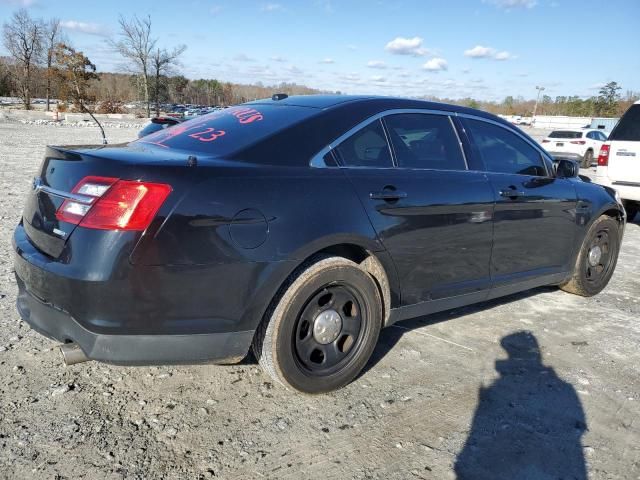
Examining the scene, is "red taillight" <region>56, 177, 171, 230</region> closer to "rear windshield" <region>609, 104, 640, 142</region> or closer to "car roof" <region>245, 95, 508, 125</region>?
"car roof" <region>245, 95, 508, 125</region>

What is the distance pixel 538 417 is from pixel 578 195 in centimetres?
241

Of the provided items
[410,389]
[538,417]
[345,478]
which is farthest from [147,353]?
[538,417]

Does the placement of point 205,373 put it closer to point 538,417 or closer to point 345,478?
point 345,478

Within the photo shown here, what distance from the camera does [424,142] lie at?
11.3 ft

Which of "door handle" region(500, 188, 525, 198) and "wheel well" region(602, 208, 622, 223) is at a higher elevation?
"door handle" region(500, 188, 525, 198)

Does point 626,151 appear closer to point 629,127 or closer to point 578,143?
point 629,127

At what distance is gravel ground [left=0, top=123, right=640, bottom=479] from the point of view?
2336mm

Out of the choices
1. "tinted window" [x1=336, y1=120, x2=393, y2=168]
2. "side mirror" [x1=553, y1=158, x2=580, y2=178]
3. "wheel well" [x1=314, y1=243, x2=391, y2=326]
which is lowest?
"wheel well" [x1=314, y1=243, x2=391, y2=326]

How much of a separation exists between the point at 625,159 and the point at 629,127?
50 centimetres

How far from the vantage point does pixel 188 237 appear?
2.33 metres

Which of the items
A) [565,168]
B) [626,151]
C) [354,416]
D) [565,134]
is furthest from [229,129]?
[565,134]

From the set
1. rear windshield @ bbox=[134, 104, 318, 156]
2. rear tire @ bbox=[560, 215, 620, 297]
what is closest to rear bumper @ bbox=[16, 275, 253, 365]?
rear windshield @ bbox=[134, 104, 318, 156]

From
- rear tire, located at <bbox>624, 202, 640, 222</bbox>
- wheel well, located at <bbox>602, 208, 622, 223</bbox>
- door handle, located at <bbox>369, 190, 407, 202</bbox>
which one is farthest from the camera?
rear tire, located at <bbox>624, 202, 640, 222</bbox>

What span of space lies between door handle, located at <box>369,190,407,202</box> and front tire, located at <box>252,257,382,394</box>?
41cm
